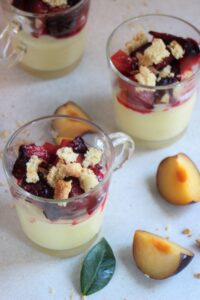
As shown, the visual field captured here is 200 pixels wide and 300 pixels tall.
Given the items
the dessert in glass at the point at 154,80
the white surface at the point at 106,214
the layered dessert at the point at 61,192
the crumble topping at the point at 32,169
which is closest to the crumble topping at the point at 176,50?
the dessert in glass at the point at 154,80

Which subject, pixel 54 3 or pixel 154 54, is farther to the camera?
pixel 54 3

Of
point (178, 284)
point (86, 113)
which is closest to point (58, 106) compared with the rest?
point (86, 113)

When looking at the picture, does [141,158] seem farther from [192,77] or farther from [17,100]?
[17,100]

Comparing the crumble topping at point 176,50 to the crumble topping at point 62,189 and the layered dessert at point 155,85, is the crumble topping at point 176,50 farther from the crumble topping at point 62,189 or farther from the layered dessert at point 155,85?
the crumble topping at point 62,189

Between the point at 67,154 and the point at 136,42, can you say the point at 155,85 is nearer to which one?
the point at 136,42

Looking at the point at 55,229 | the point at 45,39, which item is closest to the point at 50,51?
the point at 45,39

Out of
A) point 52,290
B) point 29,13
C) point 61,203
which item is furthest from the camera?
point 29,13

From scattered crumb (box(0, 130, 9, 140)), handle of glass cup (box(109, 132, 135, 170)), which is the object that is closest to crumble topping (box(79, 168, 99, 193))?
handle of glass cup (box(109, 132, 135, 170))
